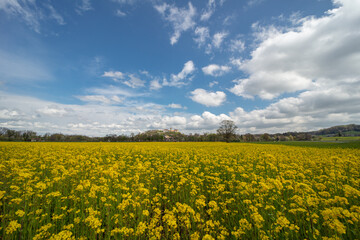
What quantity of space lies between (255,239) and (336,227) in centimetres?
173

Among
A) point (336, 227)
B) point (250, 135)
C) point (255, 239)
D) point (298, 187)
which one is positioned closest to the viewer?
point (336, 227)

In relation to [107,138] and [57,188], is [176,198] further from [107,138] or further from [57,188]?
[107,138]

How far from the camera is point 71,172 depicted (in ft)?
22.2

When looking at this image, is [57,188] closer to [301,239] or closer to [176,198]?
[176,198]

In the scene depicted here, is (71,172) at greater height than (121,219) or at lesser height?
greater

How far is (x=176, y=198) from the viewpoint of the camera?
6.45 metres

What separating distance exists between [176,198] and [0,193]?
550 centimetres

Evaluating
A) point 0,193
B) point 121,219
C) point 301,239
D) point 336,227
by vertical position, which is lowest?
point 301,239

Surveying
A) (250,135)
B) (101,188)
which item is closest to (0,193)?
(101,188)

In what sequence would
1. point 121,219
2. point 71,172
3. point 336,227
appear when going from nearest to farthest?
1. point 336,227
2. point 121,219
3. point 71,172

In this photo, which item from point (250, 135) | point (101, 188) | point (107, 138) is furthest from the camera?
point (250, 135)

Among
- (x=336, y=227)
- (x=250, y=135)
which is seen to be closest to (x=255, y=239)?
(x=336, y=227)

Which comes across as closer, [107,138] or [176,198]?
[176,198]

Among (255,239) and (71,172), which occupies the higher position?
(71,172)
